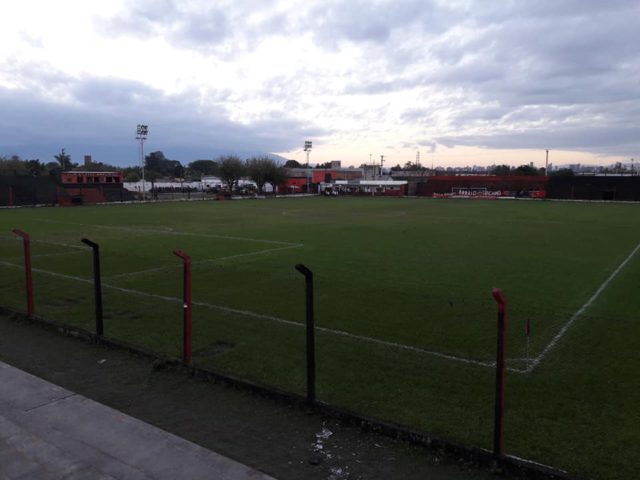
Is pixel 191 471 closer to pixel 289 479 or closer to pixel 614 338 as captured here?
pixel 289 479

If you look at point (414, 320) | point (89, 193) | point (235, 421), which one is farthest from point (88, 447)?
point (89, 193)

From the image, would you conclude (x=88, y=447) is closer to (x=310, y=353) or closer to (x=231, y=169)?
(x=310, y=353)

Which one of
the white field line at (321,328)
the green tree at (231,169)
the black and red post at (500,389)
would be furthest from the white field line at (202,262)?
the green tree at (231,169)

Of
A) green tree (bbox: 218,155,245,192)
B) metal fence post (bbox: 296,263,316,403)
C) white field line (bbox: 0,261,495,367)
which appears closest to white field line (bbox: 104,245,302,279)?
white field line (bbox: 0,261,495,367)

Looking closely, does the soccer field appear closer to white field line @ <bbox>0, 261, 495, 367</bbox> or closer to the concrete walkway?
white field line @ <bbox>0, 261, 495, 367</bbox>

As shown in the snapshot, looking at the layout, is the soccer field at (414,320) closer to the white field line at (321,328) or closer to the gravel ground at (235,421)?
the white field line at (321,328)

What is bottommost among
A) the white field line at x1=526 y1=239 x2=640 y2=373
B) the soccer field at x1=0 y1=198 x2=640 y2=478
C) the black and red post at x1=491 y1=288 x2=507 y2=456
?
the white field line at x1=526 y1=239 x2=640 y2=373

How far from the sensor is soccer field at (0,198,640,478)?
18.7 ft

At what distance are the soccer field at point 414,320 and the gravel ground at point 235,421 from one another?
0.60 meters

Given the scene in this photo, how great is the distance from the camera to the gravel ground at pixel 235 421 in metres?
Answer: 4.61

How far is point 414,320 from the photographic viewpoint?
9.62 metres

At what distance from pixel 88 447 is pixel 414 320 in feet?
20.1

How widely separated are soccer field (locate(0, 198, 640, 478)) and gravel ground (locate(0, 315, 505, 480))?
1.98 ft

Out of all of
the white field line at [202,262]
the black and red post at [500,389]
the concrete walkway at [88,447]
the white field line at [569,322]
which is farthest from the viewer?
the white field line at [202,262]
